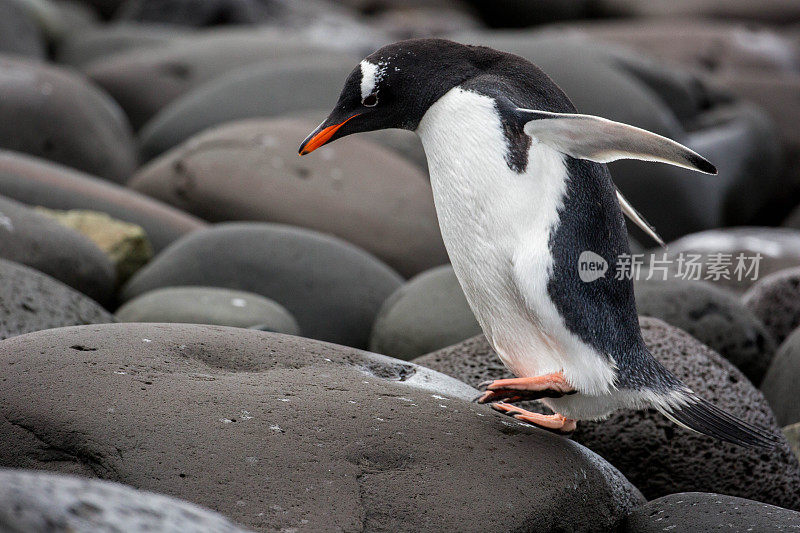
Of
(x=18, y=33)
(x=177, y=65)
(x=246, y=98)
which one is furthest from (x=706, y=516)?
(x=18, y=33)

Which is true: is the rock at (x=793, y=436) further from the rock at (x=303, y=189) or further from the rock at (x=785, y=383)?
the rock at (x=303, y=189)

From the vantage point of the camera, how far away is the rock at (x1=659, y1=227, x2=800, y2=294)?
5.42 metres

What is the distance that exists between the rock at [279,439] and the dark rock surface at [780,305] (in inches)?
79.3

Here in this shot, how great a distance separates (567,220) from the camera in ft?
7.70

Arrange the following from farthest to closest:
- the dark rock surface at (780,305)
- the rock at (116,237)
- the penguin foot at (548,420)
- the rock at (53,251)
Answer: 1. the rock at (116,237)
2. the dark rock surface at (780,305)
3. the rock at (53,251)
4. the penguin foot at (548,420)

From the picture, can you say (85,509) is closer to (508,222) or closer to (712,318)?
(508,222)

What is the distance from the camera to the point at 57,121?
5715 mm

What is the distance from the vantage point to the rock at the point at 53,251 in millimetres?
3717

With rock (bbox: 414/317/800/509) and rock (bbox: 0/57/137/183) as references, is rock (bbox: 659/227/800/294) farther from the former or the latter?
rock (bbox: 0/57/137/183)

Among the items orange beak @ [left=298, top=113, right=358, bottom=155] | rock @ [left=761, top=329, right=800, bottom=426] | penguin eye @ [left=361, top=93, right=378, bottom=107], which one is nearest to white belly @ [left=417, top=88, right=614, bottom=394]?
penguin eye @ [left=361, top=93, right=378, bottom=107]

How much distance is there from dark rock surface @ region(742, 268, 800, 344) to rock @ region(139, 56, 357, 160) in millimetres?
3512

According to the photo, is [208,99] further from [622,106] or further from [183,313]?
[183,313]

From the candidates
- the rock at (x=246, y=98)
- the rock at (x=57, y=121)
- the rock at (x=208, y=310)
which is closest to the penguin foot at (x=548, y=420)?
the rock at (x=208, y=310)

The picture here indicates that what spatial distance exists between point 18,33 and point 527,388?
24.0ft
